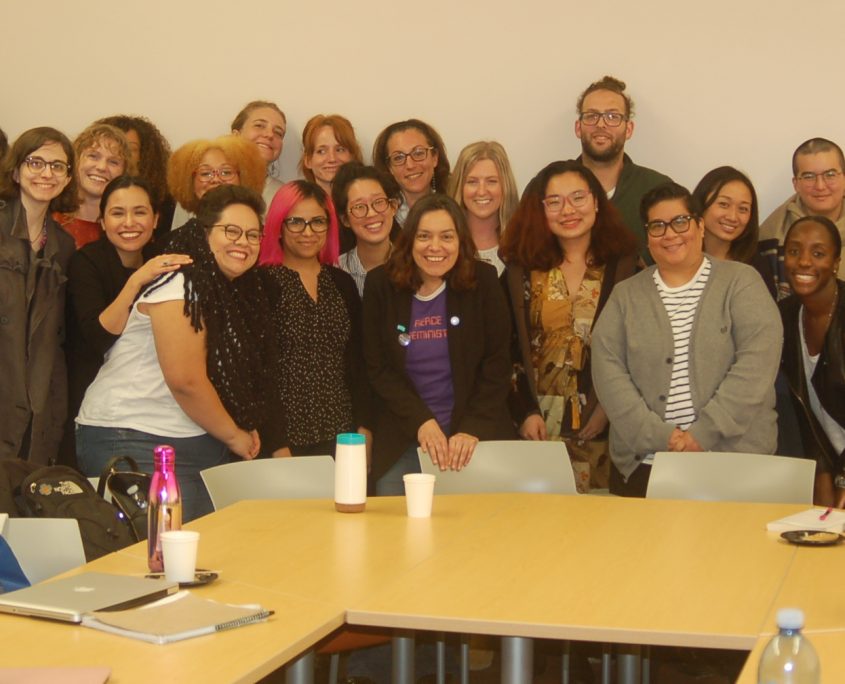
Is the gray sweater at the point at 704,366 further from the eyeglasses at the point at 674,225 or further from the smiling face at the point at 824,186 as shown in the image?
the smiling face at the point at 824,186

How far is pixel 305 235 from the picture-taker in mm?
4141

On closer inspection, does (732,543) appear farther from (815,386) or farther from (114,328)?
(114,328)

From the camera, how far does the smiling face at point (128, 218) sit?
4.19 metres

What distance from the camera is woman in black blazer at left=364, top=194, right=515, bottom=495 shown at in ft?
13.5

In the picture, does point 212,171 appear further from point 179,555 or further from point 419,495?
point 179,555

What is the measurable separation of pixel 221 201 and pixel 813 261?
214 centimetres

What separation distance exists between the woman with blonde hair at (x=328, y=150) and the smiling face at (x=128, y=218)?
1.08 meters

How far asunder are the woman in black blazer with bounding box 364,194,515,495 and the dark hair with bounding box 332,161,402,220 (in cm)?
38

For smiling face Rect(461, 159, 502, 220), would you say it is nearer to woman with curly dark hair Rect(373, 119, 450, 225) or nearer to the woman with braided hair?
woman with curly dark hair Rect(373, 119, 450, 225)

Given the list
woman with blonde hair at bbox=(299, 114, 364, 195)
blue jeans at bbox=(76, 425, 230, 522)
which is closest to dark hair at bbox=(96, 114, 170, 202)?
woman with blonde hair at bbox=(299, 114, 364, 195)

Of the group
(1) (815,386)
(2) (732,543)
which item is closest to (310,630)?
(2) (732,543)

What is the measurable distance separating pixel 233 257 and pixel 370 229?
89 centimetres

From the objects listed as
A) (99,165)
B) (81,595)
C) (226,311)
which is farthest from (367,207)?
(81,595)

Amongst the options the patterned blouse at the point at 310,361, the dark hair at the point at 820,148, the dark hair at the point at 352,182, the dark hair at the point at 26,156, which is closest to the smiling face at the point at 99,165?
the dark hair at the point at 26,156
